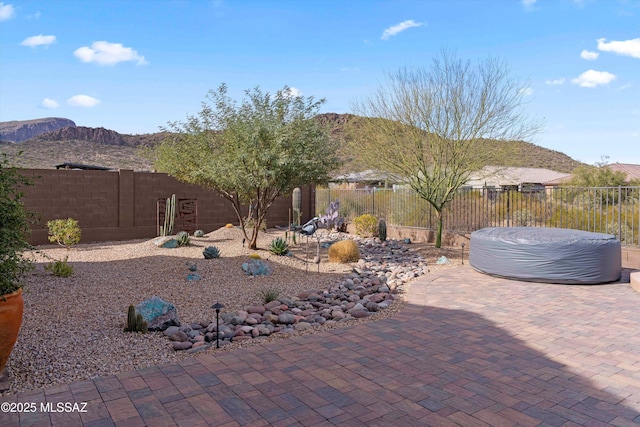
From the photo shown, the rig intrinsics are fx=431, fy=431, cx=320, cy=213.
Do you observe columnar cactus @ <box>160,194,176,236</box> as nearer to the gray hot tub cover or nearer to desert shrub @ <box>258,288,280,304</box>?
desert shrub @ <box>258,288,280,304</box>

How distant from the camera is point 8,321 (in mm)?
3604

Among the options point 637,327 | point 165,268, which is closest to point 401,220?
point 165,268

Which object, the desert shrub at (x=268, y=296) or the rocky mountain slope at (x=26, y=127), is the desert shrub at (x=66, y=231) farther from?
the rocky mountain slope at (x=26, y=127)

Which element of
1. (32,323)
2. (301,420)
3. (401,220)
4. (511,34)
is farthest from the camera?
(401,220)

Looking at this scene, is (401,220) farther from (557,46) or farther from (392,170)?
(557,46)

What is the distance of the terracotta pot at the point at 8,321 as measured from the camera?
3570 millimetres

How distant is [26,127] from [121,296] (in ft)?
262

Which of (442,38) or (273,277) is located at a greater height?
(442,38)

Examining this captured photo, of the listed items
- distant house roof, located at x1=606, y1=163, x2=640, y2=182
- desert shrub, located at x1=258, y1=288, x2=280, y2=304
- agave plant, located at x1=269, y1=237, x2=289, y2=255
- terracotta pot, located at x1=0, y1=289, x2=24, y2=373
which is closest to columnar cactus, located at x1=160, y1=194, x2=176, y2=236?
agave plant, located at x1=269, y1=237, x2=289, y2=255

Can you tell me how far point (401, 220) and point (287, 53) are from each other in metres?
9.02

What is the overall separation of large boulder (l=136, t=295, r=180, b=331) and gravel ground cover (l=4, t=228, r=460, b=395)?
28 centimetres

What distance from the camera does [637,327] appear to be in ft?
18.7

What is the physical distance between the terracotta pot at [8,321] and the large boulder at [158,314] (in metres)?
1.74

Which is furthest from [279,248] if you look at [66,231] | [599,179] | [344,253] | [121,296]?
[599,179]
